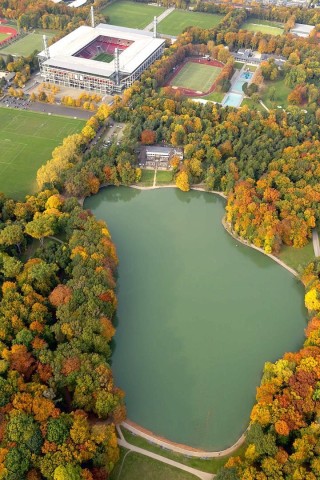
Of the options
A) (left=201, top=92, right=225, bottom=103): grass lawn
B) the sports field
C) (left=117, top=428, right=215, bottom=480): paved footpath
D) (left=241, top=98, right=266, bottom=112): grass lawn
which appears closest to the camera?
(left=117, top=428, right=215, bottom=480): paved footpath

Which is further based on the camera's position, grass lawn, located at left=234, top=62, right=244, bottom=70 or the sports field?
the sports field

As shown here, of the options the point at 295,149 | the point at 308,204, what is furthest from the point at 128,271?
the point at 295,149

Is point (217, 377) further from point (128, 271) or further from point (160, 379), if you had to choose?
point (128, 271)

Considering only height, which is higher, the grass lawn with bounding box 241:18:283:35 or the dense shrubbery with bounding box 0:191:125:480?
the grass lawn with bounding box 241:18:283:35

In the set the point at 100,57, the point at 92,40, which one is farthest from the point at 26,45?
the point at 100,57

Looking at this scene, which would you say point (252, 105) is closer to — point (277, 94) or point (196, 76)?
point (277, 94)

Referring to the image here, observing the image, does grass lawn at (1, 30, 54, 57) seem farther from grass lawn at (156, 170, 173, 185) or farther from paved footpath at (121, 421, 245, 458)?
paved footpath at (121, 421, 245, 458)

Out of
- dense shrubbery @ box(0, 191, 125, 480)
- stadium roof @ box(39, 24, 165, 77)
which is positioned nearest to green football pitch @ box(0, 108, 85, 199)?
A: dense shrubbery @ box(0, 191, 125, 480)
